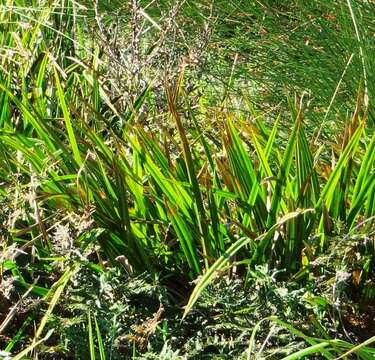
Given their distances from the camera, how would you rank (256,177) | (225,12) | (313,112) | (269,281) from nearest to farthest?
(269,281), (256,177), (313,112), (225,12)

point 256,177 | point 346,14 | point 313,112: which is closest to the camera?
point 256,177

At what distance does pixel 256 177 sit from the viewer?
194 cm

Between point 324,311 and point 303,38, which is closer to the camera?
point 324,311

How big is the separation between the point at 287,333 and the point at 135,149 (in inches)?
22.4

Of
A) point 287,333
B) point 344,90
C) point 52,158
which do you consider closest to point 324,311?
point 287,333

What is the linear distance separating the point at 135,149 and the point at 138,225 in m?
0.19

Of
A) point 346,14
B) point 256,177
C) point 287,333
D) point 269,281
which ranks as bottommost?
point 287,333

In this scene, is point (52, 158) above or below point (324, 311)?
above

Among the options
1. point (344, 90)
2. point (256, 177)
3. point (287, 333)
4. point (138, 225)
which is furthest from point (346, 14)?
point (287, 333)

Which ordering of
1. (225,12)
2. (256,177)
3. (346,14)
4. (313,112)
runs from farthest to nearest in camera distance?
(225,12) → (313,112) → (346,14) → (256,177)

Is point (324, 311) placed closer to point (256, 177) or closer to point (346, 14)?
point (256, 177)

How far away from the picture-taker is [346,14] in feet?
8.18

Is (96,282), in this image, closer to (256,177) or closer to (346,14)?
(256,177)

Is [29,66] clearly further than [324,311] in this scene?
Yes
